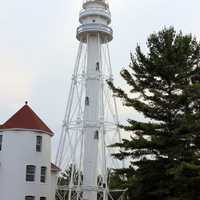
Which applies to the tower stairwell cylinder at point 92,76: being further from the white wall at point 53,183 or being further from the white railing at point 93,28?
the white wall at point 53,183

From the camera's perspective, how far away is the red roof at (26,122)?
1497 inches

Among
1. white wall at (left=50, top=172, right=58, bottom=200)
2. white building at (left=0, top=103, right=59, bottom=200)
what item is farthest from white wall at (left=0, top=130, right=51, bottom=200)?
white wall at (left=50, top=172, right=58, bottom=200)

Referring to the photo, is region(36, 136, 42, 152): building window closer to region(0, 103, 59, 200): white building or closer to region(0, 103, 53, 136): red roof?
region(0, 103, 59, 200): white building

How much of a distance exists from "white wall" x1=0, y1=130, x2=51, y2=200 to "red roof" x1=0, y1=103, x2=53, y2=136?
48cm

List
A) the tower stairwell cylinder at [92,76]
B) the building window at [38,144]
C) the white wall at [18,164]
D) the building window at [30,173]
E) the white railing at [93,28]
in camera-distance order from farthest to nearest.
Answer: the white railing at [93,28] < the tower stairwell cylinder at [92,76] < the building window at [38,144] < the building window at [30,173] < the white wall at [18,164]

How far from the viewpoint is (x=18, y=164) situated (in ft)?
123

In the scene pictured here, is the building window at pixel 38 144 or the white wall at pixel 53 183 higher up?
the building window at pixel 38 144

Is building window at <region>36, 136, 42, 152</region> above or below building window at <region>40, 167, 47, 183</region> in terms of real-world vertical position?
above

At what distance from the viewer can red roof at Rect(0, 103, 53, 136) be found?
38031mm

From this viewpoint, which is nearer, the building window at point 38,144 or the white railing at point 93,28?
the building window at point 38,144

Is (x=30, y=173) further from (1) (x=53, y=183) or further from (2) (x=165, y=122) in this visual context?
(2) (x=165, y=122)

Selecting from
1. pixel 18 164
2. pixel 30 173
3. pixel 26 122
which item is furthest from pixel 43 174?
pixel 26 122

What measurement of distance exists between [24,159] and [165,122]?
1456cm

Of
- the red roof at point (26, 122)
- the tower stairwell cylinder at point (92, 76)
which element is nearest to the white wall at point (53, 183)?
the tower stairwell cylinder at point (92, 76)
